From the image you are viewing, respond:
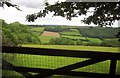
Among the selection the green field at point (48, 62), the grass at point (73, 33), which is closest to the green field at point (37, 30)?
the grass at point (73, 33)

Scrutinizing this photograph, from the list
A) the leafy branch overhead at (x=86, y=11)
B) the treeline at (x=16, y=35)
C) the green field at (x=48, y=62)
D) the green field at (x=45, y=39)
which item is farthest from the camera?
the treeline at (x=16, y=35)

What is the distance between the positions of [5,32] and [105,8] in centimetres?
264

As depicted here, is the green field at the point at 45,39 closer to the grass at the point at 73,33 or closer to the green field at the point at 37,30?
the green field at the point at 37,30

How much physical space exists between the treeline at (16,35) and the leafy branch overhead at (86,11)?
0.34 m

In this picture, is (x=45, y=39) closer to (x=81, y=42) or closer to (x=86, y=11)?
(x=81, y=42)

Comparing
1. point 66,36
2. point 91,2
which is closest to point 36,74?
point 66,36

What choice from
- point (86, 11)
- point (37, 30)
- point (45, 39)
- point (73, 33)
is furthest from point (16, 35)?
point (86, 11)

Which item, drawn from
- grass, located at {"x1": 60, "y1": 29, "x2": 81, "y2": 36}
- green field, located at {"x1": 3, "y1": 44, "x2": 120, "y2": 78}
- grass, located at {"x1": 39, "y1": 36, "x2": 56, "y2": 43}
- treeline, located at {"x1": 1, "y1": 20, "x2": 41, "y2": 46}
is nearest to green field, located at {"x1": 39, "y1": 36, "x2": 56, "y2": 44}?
grass, located at {"x1": 39, "y1": 36, "x2": 56, "y2": 43}

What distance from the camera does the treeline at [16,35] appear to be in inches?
230

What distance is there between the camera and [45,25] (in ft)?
19.7

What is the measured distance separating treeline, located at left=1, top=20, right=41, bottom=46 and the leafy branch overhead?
1.10ft

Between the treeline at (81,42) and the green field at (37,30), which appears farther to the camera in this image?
the green field at (37,30)

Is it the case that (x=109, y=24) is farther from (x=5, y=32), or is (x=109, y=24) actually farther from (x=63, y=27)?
(x=5, y=32)

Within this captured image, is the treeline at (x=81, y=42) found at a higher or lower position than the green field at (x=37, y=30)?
lower
